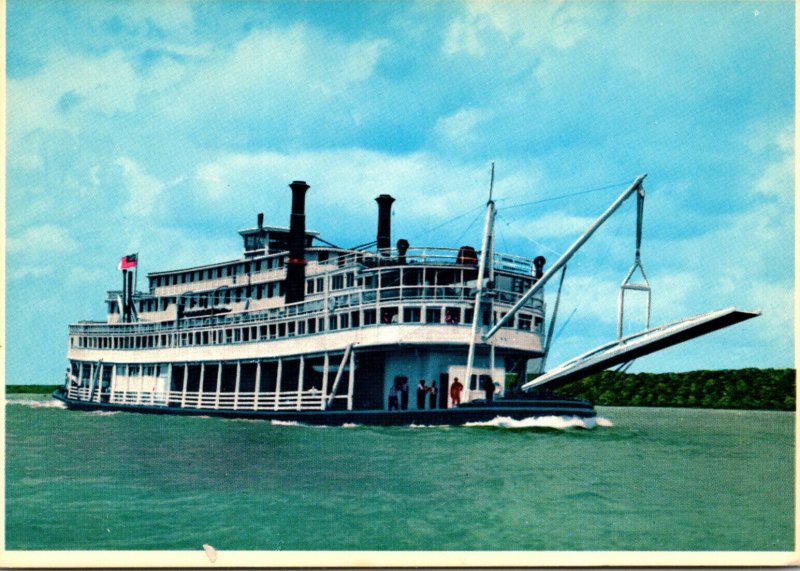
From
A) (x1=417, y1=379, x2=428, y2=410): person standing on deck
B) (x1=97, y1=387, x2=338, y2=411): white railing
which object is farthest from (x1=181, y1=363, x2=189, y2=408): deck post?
(x1=417, y1=379, x2=428, y2=410): person standing on deck

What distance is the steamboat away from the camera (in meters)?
17.5

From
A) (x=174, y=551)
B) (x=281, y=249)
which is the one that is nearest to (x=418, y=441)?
(x=174, y=551)

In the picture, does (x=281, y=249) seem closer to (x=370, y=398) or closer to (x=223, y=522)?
(x=370, y=398)

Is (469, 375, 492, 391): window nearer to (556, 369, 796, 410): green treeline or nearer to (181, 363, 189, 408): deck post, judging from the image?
(556, 369, 796, 410): green treeline

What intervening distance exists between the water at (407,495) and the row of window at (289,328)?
3.84 m

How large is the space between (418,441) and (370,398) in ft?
12.5

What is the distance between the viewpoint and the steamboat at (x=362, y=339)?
1747cm

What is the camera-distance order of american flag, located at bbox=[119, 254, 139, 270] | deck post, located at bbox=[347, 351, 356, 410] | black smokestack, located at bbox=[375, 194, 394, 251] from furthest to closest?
black smokestack, located at bbox=[375, 194, 394, 251] < deck post, located at bbox=[347, 351, 356, 410] < american flag, located at bbox=[119, 254, 139, 270]

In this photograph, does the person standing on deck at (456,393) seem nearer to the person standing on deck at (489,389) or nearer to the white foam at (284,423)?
the person standing on deck at (489,389)

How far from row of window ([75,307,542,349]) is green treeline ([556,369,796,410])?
600cm

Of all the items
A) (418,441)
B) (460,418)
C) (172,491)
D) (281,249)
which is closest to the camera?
(172,491)

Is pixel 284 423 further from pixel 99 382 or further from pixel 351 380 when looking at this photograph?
pixel 99 382

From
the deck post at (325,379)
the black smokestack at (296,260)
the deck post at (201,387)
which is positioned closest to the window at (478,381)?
the deck post at (325,379)

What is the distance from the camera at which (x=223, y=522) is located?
1007cm
